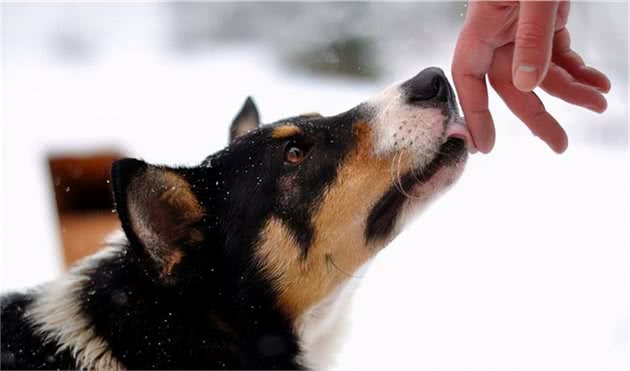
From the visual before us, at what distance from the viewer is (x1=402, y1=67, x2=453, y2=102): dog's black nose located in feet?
5.12

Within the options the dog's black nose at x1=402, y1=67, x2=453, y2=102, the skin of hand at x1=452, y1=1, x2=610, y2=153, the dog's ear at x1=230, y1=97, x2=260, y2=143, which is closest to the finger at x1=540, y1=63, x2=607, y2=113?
the skin of hand at x1=452, y1=1, x2=610, y2=153

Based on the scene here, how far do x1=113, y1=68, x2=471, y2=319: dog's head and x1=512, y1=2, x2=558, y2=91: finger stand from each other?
32 centimetres

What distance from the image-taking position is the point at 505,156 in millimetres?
2359

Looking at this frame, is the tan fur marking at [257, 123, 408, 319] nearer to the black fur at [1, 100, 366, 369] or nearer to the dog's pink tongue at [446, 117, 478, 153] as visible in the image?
the black fur at [1, 100, 366, 369]

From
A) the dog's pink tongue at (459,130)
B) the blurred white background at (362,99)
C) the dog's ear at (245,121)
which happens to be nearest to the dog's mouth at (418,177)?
the dog's pink tongue at (459,130)

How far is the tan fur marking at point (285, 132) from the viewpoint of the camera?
1.68 m

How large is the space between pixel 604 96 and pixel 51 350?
1.34m

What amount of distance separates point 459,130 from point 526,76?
32 centimetres

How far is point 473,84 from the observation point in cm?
156

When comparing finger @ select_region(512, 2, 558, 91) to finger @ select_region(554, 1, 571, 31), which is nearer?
finger @ select_region(512, 2, 558, 91)

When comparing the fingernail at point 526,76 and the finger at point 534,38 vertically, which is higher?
the finger at point 534,38

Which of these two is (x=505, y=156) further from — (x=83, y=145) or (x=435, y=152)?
(x=83, y=145)

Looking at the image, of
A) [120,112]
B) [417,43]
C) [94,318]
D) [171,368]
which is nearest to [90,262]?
[94,318]

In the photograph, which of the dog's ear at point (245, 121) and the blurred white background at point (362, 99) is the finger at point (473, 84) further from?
the dog's ear at point (245, 121)
